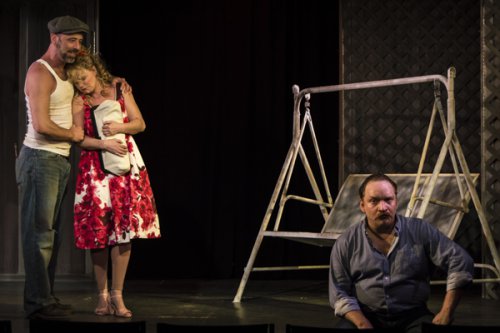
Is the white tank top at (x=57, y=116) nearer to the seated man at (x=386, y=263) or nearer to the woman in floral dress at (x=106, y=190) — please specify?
the woman in floral dress at (x=106, y=190)

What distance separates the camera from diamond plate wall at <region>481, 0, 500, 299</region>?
530 cm

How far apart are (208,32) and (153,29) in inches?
15.7

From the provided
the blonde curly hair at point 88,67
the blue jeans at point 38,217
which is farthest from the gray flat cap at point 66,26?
the blue jeans at point 38,217

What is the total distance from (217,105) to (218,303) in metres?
1.87

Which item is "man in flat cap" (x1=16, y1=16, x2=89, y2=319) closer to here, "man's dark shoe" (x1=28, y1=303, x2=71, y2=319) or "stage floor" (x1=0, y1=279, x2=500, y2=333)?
Result: "man's dark shoe" (x1=28, y1=303, x2=71, y2=319)

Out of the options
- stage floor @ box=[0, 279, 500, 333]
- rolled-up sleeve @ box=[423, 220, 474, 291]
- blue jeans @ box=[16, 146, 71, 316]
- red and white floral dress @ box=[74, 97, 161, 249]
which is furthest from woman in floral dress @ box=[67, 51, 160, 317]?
rolled-up sleeve @ box=[423, 220, 474, 291]

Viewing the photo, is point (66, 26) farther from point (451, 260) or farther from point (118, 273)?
A: point (451, 260)

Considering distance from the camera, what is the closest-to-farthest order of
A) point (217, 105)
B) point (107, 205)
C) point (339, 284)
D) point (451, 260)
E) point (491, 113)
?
point (451, 260) < point (339, 284) < point (107, 205) < point (491, 113) < point (217, 105)

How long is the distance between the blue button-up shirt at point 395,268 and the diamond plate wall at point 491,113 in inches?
89.0

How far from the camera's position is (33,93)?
420 centimetres

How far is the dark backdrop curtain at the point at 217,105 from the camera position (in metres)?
6.46

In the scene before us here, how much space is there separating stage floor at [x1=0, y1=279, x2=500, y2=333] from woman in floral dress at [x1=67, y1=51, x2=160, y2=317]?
0.90 feet

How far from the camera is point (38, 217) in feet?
13.9

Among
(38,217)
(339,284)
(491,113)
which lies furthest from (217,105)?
(339,284)
